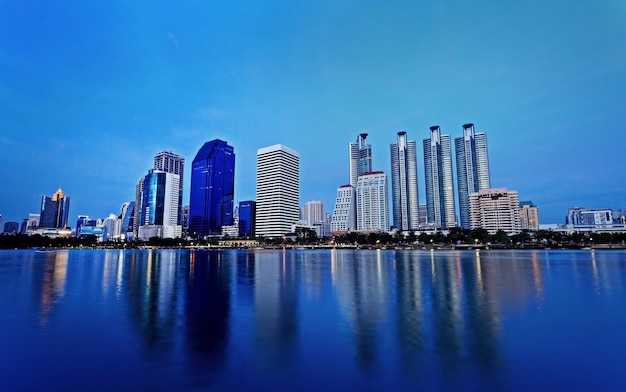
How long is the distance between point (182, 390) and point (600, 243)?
202 meters

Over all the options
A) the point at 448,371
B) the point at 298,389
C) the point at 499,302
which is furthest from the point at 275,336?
the point at 499,302

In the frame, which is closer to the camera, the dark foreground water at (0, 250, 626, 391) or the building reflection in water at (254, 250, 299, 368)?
the dark foreground water at (0, 250, 626, 391)

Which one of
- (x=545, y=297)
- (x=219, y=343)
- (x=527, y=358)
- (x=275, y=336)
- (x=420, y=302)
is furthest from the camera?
(x=545, y=297)

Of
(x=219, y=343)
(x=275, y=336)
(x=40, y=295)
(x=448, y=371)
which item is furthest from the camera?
(x=40, y=295)

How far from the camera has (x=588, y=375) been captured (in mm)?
11055

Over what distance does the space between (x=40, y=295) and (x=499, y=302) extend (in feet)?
111

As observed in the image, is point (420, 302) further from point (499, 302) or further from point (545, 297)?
point (545, 297)

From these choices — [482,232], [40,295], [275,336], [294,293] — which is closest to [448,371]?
[275,336]

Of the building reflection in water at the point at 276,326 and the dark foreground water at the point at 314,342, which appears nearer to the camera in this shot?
the dark foreground water at the point at 314,342

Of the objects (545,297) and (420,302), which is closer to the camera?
(420,302)

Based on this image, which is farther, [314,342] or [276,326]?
[276,326]

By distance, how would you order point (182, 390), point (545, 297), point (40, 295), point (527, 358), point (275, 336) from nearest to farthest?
point (182, 390) < point (527, 358) < point (275, 336) < point (545, 297) < point (40, 295)

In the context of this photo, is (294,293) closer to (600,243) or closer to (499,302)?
(499,302)

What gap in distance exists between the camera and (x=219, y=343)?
554 inches
